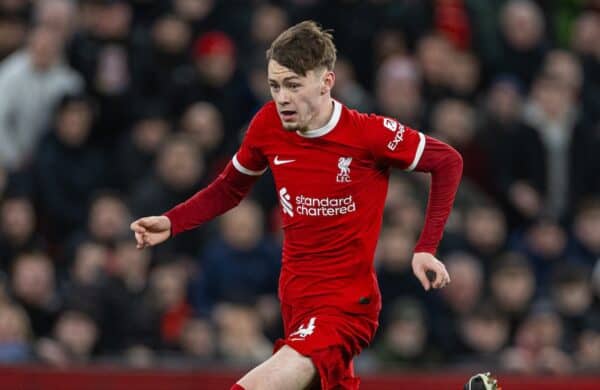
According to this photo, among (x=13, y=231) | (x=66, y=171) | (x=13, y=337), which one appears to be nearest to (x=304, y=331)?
(x=13, y=337)

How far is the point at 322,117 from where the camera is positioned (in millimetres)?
6984

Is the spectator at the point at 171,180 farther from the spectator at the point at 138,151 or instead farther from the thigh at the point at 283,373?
the thigh at the point at 283,373

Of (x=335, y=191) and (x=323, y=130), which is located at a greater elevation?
(x=323, y=130)

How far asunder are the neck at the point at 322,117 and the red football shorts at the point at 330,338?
2.71 feet

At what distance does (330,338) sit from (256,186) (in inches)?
203

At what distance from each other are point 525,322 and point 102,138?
142 inches

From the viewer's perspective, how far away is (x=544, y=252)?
40.3ft

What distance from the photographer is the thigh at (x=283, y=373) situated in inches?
260

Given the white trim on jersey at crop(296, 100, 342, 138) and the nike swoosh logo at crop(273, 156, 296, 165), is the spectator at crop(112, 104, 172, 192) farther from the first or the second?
the white trim on jersey at crop(296, 100, 342, 138)

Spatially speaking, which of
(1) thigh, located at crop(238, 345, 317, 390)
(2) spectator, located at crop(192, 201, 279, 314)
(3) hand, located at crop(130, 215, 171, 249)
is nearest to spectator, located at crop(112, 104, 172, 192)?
(2) spectator, located at crop(192, 201, 279, 314)

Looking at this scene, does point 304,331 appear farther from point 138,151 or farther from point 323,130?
point 138,151

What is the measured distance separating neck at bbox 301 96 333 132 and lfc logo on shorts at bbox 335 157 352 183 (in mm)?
183

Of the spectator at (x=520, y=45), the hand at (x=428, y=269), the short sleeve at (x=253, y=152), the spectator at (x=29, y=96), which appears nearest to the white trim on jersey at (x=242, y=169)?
the short sleeve at (x=253, y=152)

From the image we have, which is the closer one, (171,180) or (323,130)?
(323,130)
